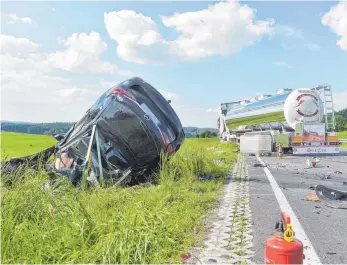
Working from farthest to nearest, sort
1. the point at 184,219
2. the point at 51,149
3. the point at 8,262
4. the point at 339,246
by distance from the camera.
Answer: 1. the point at 51,149
2. the point at 184,219
3. the point at 339,246
4. the point at 8,262

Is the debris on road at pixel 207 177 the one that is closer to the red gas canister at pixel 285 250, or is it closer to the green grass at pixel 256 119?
the red gas canister at pixel 285 250

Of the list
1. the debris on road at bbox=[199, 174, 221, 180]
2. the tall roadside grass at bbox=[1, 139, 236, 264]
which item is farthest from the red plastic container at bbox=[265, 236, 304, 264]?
the debris on road at bbox=[199, 174, 221, 180]

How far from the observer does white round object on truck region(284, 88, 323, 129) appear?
61.8ft

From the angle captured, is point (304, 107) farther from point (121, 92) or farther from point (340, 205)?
point (121, 92)

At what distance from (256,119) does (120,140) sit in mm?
17515

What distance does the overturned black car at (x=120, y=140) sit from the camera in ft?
21.5

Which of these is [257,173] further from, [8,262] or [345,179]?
[8,262]

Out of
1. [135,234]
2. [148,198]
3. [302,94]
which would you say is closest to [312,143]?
[302,94]

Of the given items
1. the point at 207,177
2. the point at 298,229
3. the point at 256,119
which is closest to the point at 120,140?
the point at 207,177

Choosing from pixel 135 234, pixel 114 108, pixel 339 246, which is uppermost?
pixel 114 108

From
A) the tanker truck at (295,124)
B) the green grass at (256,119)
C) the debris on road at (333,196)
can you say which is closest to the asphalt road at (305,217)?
the debris on road at (333,196)

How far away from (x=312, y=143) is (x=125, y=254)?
16.3 meters

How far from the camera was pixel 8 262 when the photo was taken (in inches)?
121

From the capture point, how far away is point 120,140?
22.0 feet
